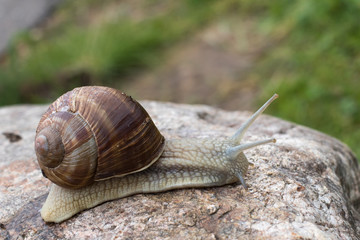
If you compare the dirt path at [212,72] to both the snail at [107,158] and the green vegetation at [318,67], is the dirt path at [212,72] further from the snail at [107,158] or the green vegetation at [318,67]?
the snail at [107,158]

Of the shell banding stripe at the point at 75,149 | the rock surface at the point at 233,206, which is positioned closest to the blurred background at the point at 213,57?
the rock surface at the point at 233,206

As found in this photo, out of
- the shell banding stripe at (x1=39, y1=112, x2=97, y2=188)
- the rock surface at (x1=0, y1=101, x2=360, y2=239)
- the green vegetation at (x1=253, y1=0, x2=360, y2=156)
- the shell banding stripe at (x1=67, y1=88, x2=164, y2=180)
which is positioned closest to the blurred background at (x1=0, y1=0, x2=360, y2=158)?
the green vegetation at (x1=253, y1=0, x2=360, y2=156)

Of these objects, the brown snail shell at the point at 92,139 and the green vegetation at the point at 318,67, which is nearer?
the brown snail shell at the point at 92,139

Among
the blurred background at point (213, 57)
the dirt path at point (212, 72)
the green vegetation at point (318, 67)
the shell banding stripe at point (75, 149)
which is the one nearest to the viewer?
the shell banding stripe at point (75, 149)

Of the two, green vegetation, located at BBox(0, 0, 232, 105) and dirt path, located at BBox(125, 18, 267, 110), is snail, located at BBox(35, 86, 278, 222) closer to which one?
dirt path, located at BBox(125, 18, 267, 110)

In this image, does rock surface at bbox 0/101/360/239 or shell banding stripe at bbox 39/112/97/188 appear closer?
rock surface at bbox 0/101/360/239

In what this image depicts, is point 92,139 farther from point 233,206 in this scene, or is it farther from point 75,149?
point 233,206
